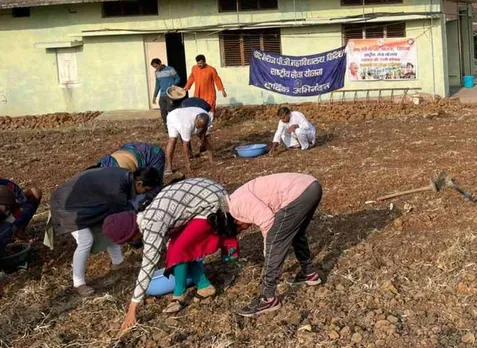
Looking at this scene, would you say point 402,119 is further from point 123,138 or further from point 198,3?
point 198,3

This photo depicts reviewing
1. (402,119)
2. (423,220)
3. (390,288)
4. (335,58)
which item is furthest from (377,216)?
(335,58)

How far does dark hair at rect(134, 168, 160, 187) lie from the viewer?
524 centimetres

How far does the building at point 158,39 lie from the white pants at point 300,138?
20.6 ft

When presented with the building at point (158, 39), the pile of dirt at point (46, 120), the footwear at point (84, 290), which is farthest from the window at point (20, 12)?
the footwear at point (84, 290)

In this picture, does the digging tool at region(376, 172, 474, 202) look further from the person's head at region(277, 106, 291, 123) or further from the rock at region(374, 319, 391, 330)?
the person's head at region(277, 106, 291, 123)

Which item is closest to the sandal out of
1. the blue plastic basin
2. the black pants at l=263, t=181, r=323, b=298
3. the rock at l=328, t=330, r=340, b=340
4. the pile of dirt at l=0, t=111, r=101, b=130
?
the black pants at l=263, t=181, r=323, b=298

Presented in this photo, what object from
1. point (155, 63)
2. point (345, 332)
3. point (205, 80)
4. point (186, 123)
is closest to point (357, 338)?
point (345, 332)

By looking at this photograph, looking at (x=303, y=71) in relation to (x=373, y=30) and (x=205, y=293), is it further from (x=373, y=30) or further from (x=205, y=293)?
(x=205, y=293)

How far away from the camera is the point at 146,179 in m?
5.23

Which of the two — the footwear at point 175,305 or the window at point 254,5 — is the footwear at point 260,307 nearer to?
the footwear at point 175,305

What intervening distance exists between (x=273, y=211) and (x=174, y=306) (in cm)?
110

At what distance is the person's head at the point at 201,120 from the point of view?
30.6ft

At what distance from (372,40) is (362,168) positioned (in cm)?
824

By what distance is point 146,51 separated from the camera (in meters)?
18.2
